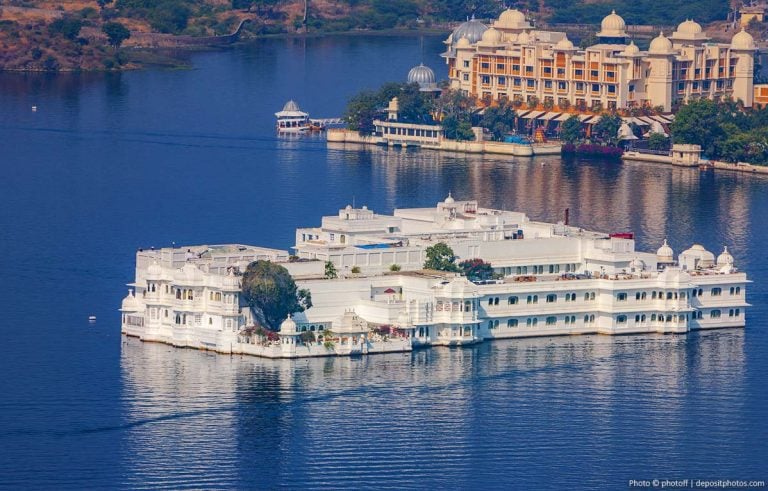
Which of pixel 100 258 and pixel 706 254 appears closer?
pixel 706 254

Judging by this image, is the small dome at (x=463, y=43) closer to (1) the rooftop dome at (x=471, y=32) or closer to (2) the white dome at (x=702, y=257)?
(1) the rooftop dome at (x=471, y=32)

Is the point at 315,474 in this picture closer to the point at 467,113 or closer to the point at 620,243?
the point at 620,243

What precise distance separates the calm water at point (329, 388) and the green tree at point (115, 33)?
69.5 meters

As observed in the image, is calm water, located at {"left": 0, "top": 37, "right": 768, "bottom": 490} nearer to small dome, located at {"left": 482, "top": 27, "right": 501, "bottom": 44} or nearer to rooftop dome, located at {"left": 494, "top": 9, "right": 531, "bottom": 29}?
small dome, located at {"left": 482, "top": 27, "right": 501, "bottom": 44}

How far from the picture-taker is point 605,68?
15200 cm

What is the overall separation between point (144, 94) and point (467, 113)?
28.2 metres

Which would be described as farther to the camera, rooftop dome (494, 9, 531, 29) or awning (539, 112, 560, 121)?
rooftop dome (494, 9, 531, 29)

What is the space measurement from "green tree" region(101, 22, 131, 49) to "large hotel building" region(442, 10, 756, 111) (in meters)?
39.1

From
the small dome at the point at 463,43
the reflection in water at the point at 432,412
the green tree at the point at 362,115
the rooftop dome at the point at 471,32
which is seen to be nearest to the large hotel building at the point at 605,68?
the small dome at the point at 463,43

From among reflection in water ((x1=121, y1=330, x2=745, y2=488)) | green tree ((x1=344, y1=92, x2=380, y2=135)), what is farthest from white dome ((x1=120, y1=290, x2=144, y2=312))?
green tree ((x1=344, y1=92, x2=380, y2=135))

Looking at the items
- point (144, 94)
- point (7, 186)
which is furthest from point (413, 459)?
point (144, 94)

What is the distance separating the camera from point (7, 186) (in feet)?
408

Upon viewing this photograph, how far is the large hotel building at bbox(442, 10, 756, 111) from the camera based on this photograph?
152m

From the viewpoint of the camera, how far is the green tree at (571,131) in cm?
14688
